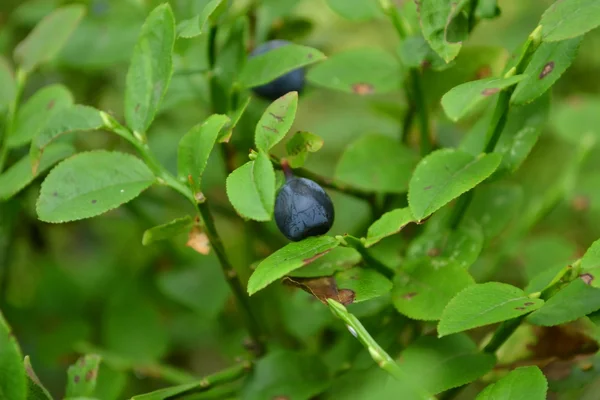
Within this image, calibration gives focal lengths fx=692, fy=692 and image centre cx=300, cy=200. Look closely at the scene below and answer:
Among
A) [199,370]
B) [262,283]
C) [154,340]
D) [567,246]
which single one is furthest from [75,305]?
[567,246]

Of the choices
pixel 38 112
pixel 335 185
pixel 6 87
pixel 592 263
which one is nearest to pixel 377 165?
pixel 335 185

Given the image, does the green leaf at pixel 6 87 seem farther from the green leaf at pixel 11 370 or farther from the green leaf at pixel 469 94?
the green leaf at pixel 469 94

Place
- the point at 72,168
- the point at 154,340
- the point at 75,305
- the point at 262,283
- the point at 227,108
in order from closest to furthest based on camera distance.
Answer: the point at 262,283, the point at 72,168, the point at 227,108, the point at 154,340, the point at 75,305

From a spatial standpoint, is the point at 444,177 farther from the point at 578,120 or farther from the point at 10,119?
the point at 578,120

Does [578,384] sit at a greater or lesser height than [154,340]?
greater

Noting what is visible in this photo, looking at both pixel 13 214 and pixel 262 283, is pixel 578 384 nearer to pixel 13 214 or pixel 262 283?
pixel 262 283

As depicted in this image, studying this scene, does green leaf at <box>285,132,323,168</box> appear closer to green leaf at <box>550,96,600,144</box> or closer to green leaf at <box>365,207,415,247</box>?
green leaf at <box>365,207,415,247</box>

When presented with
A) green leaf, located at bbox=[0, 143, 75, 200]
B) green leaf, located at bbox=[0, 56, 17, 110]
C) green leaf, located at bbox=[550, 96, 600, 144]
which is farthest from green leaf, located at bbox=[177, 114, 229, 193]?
green leaf, located at bbox=[550, 96, 600, 144]
